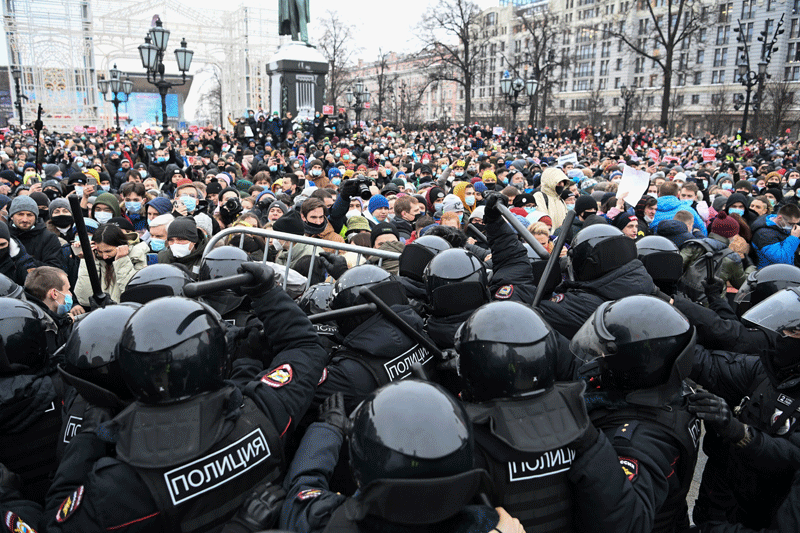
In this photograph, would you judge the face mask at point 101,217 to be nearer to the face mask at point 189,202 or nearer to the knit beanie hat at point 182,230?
the face mask at point 189,202

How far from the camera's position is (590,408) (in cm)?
230

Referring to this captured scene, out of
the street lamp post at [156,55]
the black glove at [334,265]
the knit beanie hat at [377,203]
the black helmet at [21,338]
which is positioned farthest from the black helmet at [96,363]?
the street lamp post at [156,55]

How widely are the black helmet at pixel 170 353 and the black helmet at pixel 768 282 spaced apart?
2966mm

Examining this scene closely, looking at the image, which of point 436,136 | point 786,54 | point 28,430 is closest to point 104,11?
point 436,136

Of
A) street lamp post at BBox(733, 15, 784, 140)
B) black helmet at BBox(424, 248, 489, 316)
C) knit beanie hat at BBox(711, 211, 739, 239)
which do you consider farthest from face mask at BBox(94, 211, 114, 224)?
street lamp post at BBox(733, 15, 784, 140)

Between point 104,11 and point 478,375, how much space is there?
182 feet

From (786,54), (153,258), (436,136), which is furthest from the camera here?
(786,54)

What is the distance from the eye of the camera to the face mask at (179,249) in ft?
16.0

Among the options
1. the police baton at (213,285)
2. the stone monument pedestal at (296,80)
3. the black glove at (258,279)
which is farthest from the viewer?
the stone monument pedestal at (296,80)

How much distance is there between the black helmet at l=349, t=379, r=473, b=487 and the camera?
140 centimetres

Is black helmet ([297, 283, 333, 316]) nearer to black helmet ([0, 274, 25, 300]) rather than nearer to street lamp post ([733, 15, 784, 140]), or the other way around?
black helmet ([0, 274, 25, 300])

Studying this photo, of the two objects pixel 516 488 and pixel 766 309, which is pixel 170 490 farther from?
pixel 766 309

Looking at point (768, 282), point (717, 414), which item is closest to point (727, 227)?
point (768, 282)

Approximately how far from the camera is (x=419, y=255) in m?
3.69
